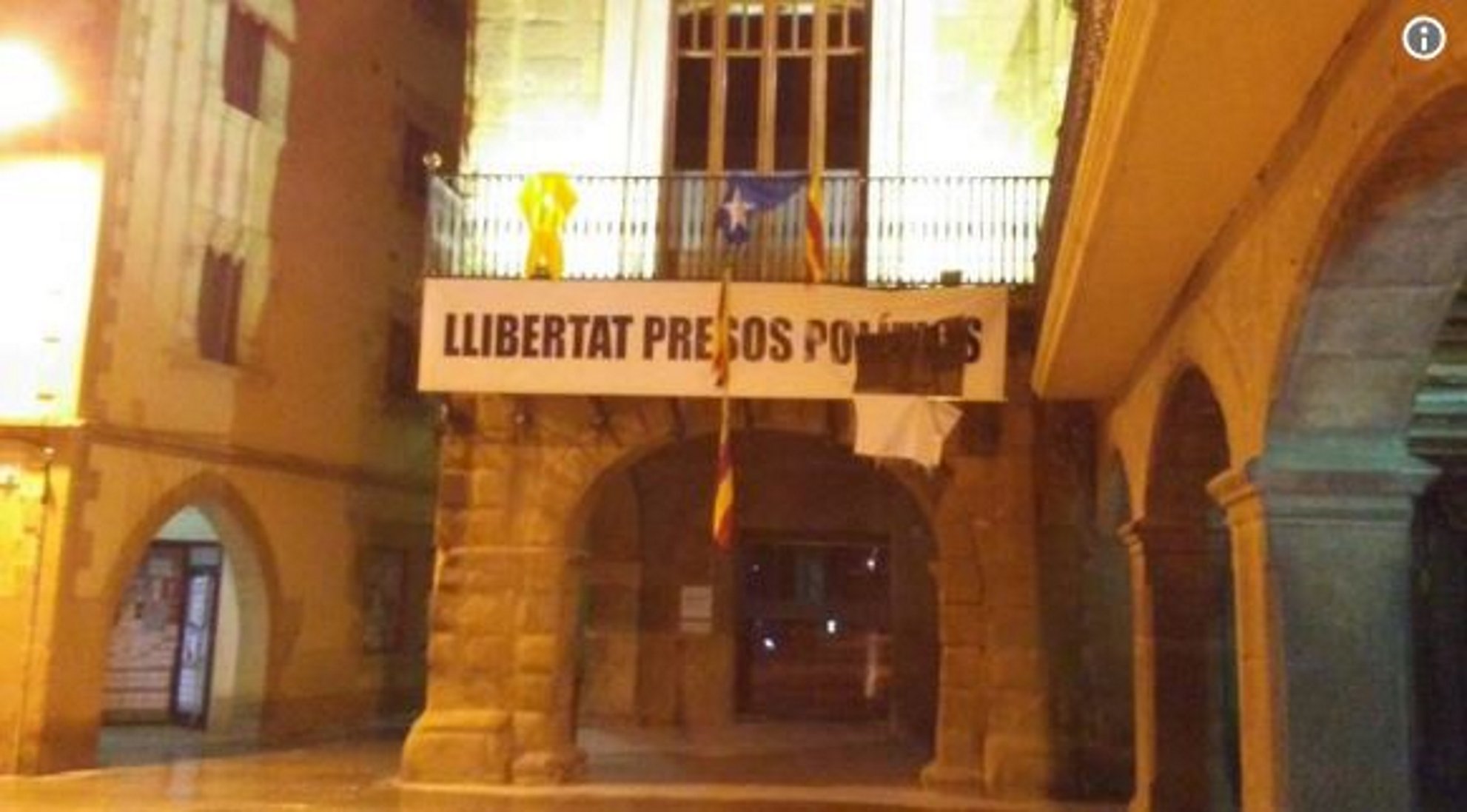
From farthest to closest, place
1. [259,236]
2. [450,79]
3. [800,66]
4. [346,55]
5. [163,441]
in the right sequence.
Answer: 1. [450,79]
2. [346,55]
3. [259,236]
4. [163,441]
5. [800,66]

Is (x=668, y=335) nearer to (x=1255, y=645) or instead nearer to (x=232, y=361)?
(x=232, y=361)

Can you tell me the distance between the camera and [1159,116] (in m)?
5.68

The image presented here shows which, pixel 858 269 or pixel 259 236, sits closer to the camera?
pixel 858 269

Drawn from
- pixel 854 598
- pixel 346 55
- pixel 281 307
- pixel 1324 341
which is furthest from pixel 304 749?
pixel 1324 341

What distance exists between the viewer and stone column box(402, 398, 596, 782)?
40.8ft

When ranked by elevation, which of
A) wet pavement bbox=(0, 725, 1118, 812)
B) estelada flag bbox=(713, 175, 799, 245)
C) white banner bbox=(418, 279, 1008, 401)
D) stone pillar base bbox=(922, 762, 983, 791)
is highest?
estelada flag bbox=(713, 175, 799, 245)

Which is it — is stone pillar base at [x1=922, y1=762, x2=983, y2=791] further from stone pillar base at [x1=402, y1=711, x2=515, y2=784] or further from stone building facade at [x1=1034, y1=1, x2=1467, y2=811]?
stone building facade at [x1=1034, y1=1, x2=1467, y2=811]

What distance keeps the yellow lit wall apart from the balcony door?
217 inches

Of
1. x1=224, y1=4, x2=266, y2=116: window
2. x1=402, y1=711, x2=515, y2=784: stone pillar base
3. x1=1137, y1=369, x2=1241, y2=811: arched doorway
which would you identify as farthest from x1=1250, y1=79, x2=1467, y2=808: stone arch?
x1=224, y1=4, x2=266, y2=116: window

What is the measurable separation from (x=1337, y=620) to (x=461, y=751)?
26.3 ft

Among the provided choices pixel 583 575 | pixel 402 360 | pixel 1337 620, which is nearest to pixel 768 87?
pixel 583 575

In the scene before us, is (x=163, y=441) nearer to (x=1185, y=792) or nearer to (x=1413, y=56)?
(x=1185, y=792)

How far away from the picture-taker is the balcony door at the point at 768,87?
13.4m

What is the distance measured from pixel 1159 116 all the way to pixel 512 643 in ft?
27.4
